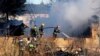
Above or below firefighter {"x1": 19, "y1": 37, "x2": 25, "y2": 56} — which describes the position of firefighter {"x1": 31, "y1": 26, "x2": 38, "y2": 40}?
above

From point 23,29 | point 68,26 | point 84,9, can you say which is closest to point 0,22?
point 23,29

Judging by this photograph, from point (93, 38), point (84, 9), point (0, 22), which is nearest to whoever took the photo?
point (93, 38)

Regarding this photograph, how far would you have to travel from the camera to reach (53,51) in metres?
19.7

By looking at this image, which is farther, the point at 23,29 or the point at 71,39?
the point at 23,29

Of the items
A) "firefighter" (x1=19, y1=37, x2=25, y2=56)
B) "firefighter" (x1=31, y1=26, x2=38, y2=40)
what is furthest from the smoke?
"firefighter" (x1=19, y1=37, x2=25, y2=56)

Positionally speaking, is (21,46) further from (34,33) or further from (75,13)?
(75,13)

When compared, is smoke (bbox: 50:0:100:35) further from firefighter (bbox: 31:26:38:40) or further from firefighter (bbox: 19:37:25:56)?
firefighter (bbox: 19:37:25:56)

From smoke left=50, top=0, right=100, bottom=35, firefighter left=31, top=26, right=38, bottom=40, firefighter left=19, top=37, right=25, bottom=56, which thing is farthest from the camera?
smoke left=50, top=0, right=100, bottom=35

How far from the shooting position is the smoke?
22469 millimetres

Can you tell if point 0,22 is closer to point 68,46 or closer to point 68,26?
point 68,26

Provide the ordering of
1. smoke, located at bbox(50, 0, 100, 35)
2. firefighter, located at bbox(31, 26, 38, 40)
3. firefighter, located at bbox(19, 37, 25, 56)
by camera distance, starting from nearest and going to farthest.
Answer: firefighter, located at bbox(19, 37, 25, 56) < firefighter, located at bbox(31, 26, 38, 40) < smoke, located at bbox(50, 0, 100, 35)

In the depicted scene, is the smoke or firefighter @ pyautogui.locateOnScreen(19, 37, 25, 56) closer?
firefighter @ pyautogui.locateOnScreen(19, 37, 25, 56)

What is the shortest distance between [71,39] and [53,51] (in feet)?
4.87

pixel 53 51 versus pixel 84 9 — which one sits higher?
pixel 84 9
